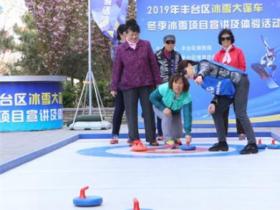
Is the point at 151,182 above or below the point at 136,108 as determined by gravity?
below

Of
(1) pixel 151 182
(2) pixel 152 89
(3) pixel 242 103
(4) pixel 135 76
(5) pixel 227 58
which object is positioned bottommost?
(1) pixel 151 182

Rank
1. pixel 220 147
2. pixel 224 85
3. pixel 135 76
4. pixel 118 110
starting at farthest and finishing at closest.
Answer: pixel 118 110 → pixel 135 76 → pixel 220 147 → pixel 224 85

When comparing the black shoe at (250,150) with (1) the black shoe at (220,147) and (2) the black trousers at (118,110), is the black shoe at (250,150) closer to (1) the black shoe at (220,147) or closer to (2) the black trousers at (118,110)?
(1) the black shoe at (220,147)

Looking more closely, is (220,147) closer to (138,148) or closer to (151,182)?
(138,148)

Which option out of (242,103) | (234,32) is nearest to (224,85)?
(242,103)

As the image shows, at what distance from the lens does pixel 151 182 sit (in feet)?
17.2

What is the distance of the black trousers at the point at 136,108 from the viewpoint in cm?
827

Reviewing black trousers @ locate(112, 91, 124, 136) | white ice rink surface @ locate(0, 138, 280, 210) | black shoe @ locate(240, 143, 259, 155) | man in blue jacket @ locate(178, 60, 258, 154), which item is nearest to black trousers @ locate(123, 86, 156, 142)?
black trousers @ locate(112, 91, 124, 136)

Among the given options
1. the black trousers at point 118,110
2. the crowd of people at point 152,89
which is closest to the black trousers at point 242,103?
the crowd of people at point 152,89

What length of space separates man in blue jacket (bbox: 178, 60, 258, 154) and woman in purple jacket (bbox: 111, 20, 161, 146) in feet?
2.99

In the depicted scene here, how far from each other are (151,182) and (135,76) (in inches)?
124

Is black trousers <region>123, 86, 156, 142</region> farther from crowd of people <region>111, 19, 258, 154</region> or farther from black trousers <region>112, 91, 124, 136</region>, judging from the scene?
black trousers <region>112, 91, 124, 136</region>

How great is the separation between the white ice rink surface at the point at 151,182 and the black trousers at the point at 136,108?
119cm

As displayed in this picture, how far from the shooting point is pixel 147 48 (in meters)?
8.27
